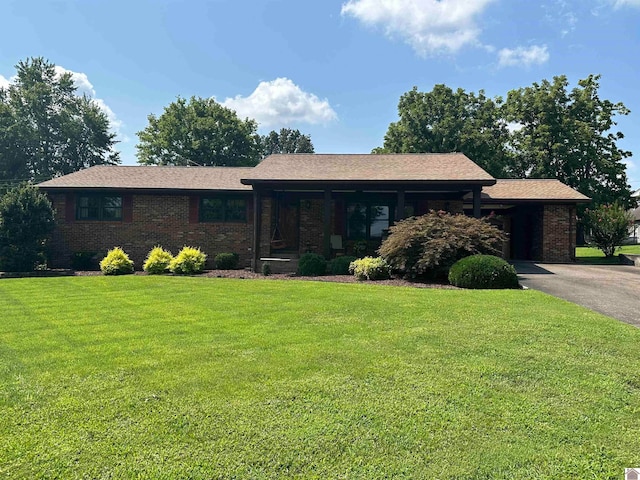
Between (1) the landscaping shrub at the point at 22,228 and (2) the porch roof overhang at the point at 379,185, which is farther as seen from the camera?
(1) the landscaping shrub at the point at 22,228

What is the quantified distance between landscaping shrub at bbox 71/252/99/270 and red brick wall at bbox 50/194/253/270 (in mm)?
599

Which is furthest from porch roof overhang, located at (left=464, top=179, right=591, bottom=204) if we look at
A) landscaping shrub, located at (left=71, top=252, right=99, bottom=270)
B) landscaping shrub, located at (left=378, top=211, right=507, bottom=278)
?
landscaping shrub, located at (left=71, top=252, right=99, bottom=270)

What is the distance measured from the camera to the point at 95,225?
17.2 m

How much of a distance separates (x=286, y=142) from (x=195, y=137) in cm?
3758

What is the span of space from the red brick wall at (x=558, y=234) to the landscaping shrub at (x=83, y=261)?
1980 cm

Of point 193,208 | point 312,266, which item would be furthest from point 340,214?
point 193,208

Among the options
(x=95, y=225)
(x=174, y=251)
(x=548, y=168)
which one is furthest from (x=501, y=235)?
(x=548, y=168)

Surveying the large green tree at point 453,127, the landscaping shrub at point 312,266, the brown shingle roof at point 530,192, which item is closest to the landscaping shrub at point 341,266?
the landscaping shrub at point 312,266

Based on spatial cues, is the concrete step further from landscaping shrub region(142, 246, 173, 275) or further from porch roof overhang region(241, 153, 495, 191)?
landscaping shrub region(142, 246, 173, 275)

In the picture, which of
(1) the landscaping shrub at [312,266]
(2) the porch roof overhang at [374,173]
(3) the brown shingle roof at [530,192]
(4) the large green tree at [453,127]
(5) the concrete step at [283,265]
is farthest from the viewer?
(4) the large green tree at [453,127]

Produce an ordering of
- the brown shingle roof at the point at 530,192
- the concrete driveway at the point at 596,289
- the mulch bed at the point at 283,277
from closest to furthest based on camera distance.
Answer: the concrete driveway at the point at 596,289, the mulch bed at the point at 283,277, the brown shingle roof at the point at 530,192

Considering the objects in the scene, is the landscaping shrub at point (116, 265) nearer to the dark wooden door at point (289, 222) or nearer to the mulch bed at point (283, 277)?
the mulch bed at point (283, 277)

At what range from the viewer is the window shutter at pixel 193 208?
56.7 ft

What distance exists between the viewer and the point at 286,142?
250 ft
